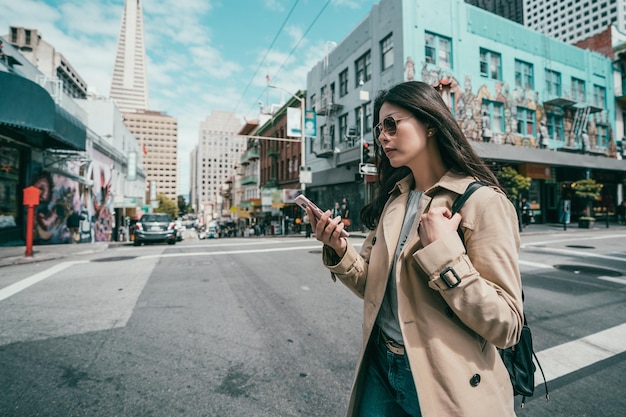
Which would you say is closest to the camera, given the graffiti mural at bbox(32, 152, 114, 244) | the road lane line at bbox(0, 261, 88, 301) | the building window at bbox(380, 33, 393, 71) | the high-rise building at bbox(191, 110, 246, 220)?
the road lane line at bbox(0, 261, 88, 301)

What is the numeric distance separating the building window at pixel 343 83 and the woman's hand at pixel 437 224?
24.5 m

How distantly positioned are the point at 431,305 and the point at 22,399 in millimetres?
3183

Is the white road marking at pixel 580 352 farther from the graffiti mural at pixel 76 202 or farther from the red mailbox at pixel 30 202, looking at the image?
the graffiti mural at pixel 76 202

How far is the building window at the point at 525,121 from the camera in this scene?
2186 centimetres

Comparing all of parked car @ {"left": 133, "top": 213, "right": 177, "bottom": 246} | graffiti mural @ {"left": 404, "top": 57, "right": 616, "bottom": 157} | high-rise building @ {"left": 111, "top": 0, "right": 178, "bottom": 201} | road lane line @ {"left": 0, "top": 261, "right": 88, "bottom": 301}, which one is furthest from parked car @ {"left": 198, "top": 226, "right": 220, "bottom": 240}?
high-rise building @ {"left": 111, "top": 0, "right": 178, "bottom": 201}

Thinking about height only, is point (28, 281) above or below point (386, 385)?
below

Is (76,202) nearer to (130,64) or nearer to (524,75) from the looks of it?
(524,75)

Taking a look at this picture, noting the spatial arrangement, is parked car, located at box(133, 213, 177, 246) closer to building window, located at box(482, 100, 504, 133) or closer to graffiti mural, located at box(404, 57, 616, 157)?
graffiti mural, located at box(404, 57, 616, 157)

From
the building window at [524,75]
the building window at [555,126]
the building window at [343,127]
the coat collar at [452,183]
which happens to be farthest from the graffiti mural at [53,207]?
the building window at [555,126]

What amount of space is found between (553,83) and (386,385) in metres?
29.4

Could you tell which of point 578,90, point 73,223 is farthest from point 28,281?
point 578,90

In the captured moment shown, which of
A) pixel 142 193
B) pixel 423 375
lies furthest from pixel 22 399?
pixel 142 193

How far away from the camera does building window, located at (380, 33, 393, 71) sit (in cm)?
1936

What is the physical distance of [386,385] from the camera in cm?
149
